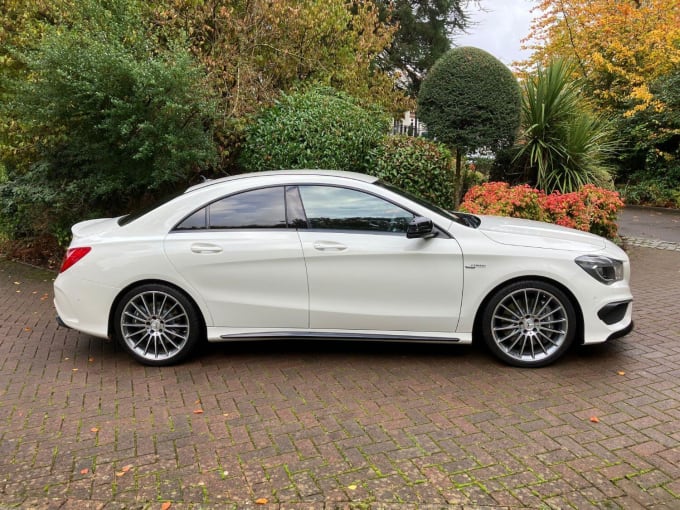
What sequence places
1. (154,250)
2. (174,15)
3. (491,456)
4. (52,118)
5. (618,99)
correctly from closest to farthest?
(491,456)
(154,250)
(52,118)
(174,15)
(618,99)

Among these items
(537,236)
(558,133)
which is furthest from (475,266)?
(558,133)

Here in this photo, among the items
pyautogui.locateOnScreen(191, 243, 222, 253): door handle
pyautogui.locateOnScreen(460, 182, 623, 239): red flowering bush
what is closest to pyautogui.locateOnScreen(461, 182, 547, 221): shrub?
pyautogui.locateOnScreen(460, 182, 623, 239): red flowering bush

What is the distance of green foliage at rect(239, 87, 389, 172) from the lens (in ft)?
25.9

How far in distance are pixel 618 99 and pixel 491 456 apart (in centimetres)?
1653

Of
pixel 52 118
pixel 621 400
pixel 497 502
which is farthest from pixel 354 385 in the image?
pixel 52 118

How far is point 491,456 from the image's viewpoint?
3.12 m

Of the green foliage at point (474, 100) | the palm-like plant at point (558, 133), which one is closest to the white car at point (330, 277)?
the green foliage at point (474, 100)

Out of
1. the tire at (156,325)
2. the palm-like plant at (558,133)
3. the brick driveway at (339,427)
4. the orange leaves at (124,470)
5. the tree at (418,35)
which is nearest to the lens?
the brick driveway at (339,427)

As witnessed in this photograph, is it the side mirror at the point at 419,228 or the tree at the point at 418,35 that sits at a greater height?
the tree at the point at 418,35

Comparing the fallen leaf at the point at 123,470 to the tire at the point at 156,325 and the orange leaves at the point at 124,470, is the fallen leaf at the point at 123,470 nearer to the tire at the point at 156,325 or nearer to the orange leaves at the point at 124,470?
the orange leaves at the point at 124,470

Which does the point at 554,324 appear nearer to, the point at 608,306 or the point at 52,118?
the point at 608,306

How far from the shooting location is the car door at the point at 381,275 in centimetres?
426

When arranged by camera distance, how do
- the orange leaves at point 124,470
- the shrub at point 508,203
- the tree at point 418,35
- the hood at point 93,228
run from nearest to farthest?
the orange leaves at point 124,470, the hood at point 93,228, the shrub at point 508,203, the tree at point 418,35

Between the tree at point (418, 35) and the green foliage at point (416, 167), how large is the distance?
1583cm
